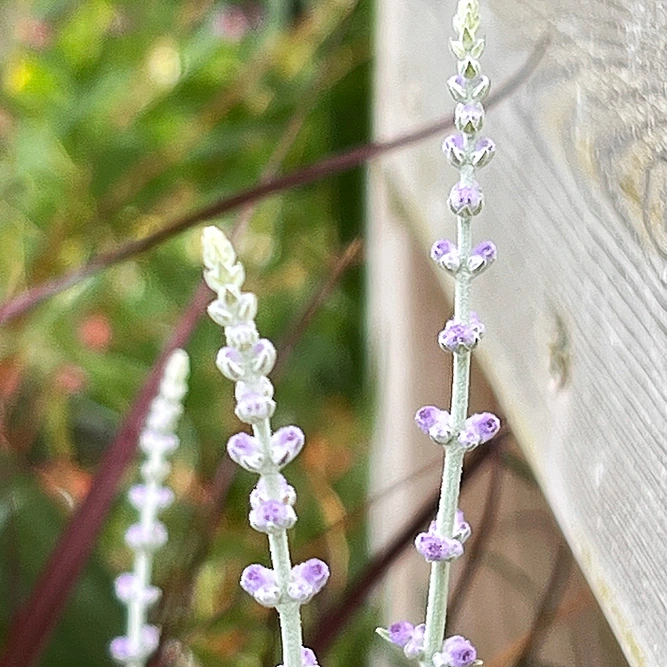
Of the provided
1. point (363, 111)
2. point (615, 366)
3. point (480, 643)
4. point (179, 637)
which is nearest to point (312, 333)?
point (363, 111)

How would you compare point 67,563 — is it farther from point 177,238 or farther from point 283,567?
point 177,238

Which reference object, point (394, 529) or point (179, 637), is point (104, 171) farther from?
point (179, 637)

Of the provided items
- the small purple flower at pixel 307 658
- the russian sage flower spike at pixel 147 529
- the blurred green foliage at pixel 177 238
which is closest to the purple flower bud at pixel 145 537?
the russian sage flower spike at pixel 147 529

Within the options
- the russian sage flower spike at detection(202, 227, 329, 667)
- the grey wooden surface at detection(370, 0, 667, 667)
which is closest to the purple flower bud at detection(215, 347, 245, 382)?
the russian sage flower spike at detection(202, 227, 329, 667)

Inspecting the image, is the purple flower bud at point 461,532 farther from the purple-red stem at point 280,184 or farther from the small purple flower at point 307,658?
the purple-red stem at point 280,184

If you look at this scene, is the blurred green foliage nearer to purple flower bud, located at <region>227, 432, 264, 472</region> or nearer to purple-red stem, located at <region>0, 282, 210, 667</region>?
purple-red stem, located at <region>0, 282, 210, 667</region>
